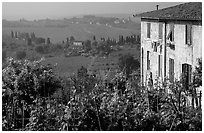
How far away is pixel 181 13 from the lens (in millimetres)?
15445

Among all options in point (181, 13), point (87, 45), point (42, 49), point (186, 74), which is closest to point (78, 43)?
point (87, 45)

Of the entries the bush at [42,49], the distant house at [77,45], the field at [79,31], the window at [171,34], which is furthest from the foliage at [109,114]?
the field at [79,31]

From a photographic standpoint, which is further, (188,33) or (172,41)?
(172,41)

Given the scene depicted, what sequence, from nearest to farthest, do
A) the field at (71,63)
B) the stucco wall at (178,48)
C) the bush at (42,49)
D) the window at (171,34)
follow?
the stucco wall at (178,48) < the field at (71,63) < the window at (171,34) < the bush at (42,49)

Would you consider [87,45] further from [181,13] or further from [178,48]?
[181,13]

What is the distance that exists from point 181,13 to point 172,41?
4.18 ft

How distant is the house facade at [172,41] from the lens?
14148 millimetres

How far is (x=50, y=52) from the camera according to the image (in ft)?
53.0

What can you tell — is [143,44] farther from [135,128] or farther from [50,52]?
[135,128]

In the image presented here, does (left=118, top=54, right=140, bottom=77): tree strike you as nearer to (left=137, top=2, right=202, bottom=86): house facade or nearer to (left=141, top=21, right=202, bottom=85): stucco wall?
(left=137, top=2, right=202, bottom=86): house facade

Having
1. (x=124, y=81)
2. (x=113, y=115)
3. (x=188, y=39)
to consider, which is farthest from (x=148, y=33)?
(x=113, y=115)

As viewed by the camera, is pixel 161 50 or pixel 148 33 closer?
pixel 161 50

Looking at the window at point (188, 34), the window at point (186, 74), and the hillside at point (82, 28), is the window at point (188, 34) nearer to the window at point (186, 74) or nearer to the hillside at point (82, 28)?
the window at point (186, 74)

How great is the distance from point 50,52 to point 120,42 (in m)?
4.24
